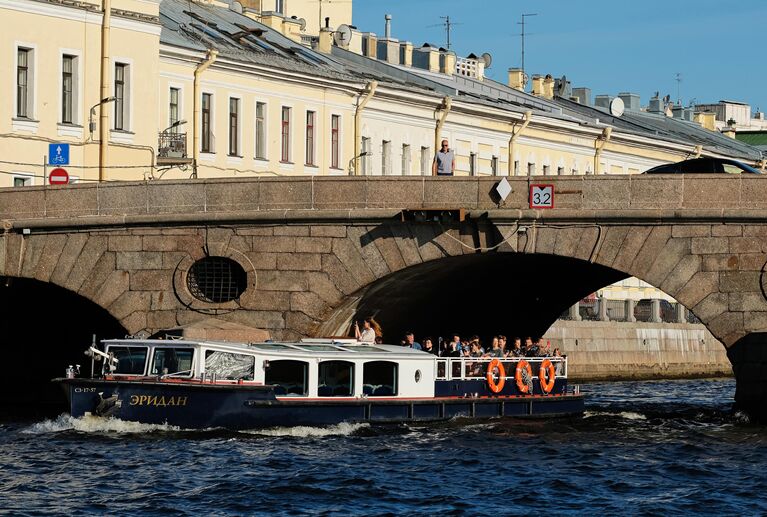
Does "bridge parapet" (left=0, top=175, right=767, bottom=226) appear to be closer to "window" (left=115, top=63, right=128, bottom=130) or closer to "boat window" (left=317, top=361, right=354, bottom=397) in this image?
"boat window" (left=317, top=361, right=354, bottom=397)

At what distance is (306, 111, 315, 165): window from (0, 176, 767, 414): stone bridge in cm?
1659

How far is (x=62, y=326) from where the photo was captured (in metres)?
45.8

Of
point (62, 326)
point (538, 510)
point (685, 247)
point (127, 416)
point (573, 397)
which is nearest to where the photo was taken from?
point (538, 510)

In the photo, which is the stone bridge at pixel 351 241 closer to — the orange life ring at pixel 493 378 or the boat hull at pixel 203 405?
the orange life ring at pixel 493 378

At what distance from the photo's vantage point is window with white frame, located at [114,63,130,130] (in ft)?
164

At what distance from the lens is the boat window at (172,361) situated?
3469cm

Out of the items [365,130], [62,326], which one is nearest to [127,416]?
[62,326]

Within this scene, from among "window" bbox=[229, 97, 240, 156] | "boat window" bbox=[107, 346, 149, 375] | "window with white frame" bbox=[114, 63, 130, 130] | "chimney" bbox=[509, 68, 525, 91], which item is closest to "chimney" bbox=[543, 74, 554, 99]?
"chimney" bbox=[509, 68, 525, 91]

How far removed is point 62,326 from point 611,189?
1386cm

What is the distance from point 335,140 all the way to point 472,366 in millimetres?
21193

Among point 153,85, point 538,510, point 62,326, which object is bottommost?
point 538,510

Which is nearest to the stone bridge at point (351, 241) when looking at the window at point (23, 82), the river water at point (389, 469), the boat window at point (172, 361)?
the river water at point (389, 469)

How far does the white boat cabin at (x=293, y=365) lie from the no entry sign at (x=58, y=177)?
9034 mm

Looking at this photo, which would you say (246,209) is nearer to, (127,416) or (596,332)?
(127,416)
